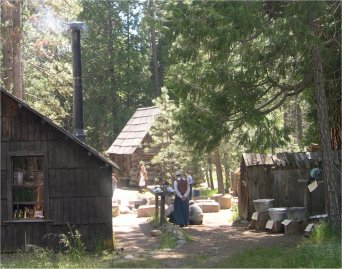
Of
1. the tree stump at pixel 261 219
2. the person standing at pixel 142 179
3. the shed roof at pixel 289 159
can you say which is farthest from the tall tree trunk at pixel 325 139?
the person standing at pixel 142 179

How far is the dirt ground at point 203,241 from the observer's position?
12312 mm

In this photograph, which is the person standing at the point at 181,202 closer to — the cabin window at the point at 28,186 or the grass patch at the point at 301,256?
the cabin window at the point at 28,186

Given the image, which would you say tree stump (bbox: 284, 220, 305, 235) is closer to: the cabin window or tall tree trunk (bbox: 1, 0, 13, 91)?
the cabin window

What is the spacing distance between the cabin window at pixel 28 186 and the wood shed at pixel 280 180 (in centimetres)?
681

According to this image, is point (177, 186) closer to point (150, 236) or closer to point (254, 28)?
point (150, 236)

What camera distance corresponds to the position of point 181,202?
17.9m

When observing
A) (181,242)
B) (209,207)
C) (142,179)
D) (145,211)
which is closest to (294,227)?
(181,242)

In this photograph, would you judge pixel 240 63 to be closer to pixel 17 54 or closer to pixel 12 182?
pixel 12 182

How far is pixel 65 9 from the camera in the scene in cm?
2097

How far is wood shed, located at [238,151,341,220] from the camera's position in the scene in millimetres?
17109

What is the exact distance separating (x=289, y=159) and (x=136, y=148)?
1702cm

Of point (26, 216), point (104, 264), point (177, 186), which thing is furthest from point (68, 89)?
point (104, 264)

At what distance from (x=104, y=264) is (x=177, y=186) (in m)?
6.52

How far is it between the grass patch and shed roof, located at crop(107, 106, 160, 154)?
2137 centimetres
